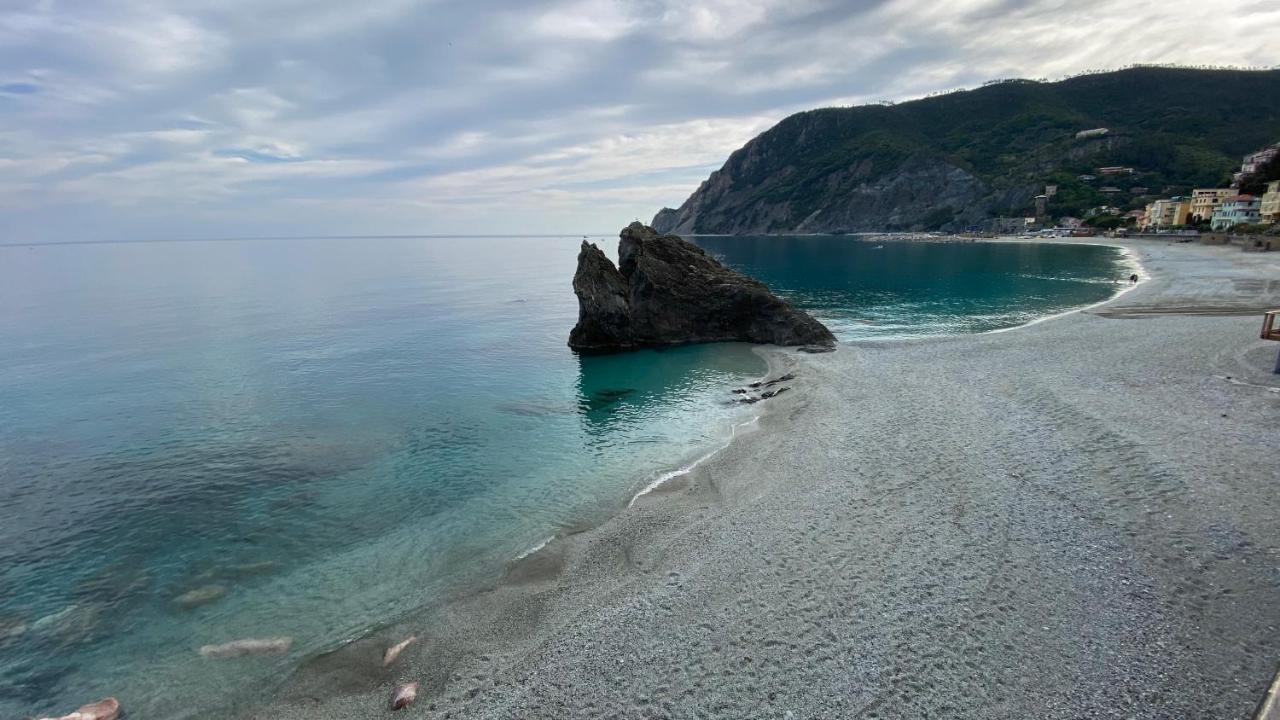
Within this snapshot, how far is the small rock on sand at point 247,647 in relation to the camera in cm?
1385

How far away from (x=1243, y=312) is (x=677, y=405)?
165 ft

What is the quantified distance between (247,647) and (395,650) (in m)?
3.96

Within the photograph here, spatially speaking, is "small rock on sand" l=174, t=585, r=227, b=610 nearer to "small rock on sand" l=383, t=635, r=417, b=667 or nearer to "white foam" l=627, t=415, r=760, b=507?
"small rock on sand" l=383, t=635, r=417, b=667

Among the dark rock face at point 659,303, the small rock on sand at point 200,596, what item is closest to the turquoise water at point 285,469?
the small rock on sand at point 200,596

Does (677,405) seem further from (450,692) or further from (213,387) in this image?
(213,387)

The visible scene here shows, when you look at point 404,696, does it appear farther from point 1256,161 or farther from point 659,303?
point 1256,161

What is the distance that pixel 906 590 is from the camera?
14.2 m

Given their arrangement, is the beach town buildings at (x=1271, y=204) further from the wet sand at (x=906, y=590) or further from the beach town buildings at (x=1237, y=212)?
the wet sand at (x=906, y=590)

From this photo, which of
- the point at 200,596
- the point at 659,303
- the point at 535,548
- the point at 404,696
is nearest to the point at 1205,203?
the point at 659,303

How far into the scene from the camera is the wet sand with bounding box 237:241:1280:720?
11.4 meters

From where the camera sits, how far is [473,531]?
19.5 metres

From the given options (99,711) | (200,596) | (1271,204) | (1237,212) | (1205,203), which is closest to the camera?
(99,711)

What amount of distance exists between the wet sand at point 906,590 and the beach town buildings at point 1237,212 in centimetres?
15498

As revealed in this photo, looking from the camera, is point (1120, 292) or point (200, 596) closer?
point (200, 596)
